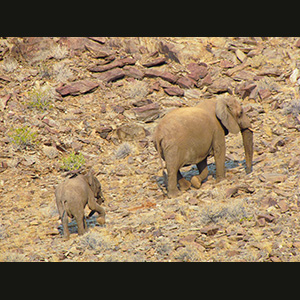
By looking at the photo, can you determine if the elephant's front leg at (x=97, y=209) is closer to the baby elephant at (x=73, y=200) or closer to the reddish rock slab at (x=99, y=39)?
the baby elephant at (x=73, y=200)

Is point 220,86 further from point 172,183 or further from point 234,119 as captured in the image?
point 172,183

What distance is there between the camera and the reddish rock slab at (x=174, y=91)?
75.4 feet

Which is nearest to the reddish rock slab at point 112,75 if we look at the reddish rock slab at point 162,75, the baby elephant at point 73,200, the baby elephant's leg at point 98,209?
the reddish rock slab at point 162,75

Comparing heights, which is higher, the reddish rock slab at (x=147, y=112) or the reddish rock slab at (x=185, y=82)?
the reddish rock slab at (x=185, y=82)

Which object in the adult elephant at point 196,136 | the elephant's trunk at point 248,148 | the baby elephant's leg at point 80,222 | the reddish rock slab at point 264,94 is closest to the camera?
the baby elephant's leg at point 80,222

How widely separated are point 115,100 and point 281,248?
1281 cm

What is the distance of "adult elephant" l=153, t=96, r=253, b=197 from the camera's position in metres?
14.9

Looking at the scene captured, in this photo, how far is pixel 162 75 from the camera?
78.0ft

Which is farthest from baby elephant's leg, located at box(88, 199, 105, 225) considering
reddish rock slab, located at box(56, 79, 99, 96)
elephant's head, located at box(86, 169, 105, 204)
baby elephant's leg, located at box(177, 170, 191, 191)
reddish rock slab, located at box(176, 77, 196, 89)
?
reddish rock slab, located at box(176, 77, 196, 89)

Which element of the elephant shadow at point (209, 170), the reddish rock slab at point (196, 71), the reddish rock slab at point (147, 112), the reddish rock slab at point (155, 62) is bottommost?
the elephant shadow at point (209, 170)

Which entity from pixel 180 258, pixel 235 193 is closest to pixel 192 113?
pixel 235 193

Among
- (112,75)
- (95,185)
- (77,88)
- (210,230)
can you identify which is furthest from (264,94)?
(210,230)

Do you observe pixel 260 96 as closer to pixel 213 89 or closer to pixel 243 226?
pixel 213 89

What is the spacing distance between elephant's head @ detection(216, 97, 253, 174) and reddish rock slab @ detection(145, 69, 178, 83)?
7764 mm
